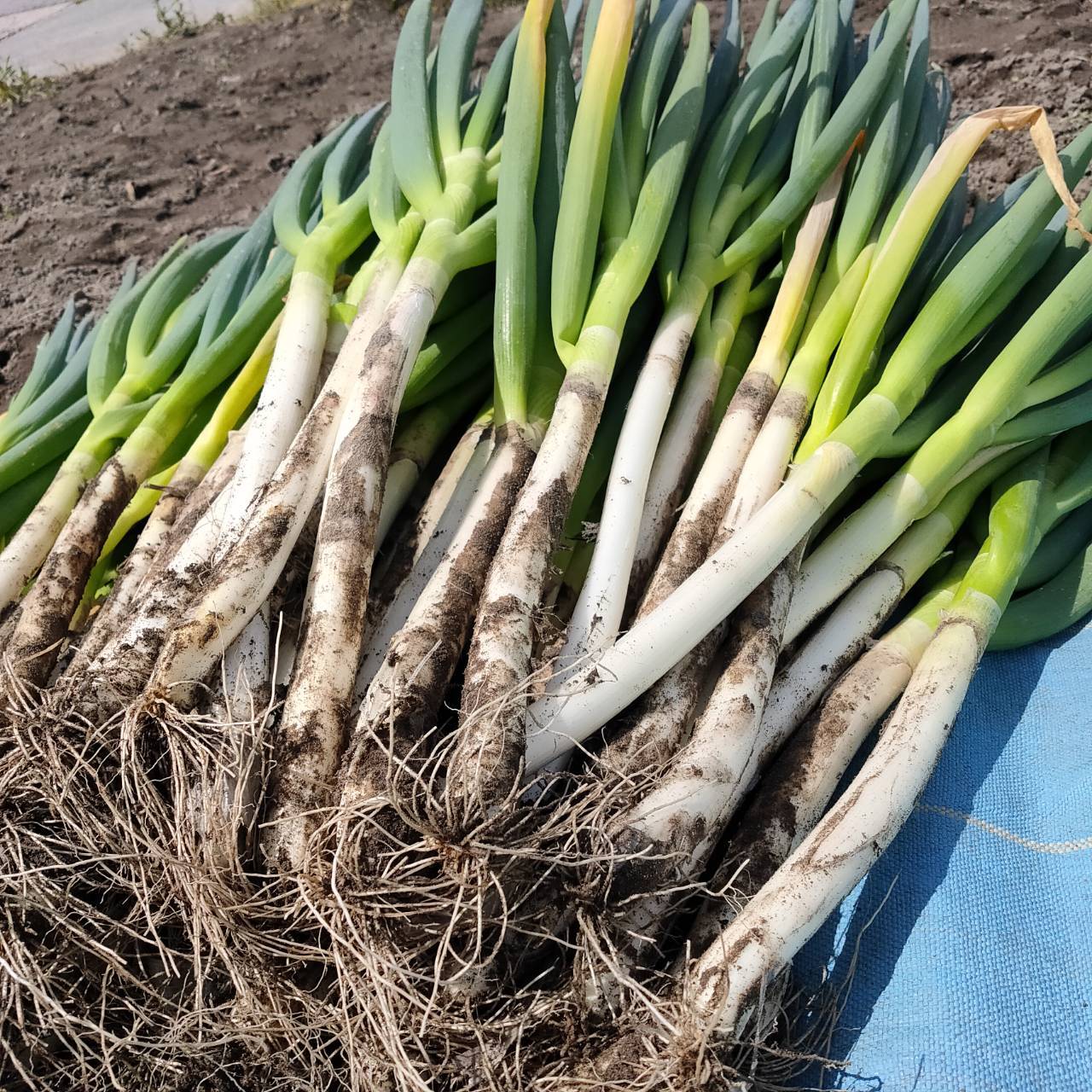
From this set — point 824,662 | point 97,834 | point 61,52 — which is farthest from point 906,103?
point 61,52

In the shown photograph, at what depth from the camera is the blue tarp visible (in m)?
1.26

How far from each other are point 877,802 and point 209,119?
4.07 metres

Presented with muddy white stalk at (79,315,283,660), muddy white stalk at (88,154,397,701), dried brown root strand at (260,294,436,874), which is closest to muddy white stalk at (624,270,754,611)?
dried brown root strand at (260,294,436,874)

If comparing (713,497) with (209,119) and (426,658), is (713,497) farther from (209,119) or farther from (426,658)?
(209,119)

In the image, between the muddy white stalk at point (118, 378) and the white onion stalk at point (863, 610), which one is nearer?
the white onion stalk at point (863, 610)

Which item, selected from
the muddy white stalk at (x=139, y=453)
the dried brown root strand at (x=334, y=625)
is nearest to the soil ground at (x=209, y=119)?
the muddy white stalk at (x=139, y=453)

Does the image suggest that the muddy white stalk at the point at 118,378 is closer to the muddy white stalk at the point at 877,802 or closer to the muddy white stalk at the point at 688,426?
the muddy white stalk at the point at 688,426

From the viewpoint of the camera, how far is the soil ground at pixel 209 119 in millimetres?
3000

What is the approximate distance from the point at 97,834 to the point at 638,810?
0.72 metres

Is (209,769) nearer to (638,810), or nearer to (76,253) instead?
(638,810)

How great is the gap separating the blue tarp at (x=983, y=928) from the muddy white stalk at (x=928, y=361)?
46 cm

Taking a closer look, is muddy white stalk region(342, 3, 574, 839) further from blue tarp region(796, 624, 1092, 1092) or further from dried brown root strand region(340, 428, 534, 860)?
blue tarp region(796, 624, 1092, 1092)

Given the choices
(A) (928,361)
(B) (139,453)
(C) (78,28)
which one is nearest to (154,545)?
(B) (139,453)

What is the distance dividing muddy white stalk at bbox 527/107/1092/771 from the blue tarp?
46cm
